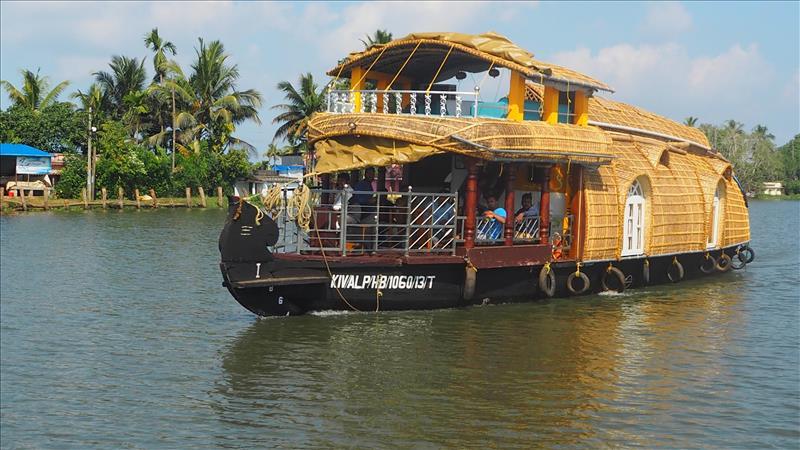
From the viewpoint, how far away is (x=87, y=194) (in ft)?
122

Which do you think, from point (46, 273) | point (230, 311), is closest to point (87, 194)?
point (46, 273)

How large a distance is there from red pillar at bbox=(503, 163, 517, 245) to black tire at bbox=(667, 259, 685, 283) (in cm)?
435

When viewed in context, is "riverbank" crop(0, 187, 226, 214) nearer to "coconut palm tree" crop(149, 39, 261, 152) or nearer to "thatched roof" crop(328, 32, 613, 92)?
"coconut palm tree" crop(149, 39, 261, 152)

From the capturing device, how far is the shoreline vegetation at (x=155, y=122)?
3838 cm

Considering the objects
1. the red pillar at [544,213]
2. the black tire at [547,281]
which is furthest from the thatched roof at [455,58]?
the black tire at [547,281]

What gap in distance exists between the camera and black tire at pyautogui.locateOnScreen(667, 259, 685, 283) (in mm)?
15789

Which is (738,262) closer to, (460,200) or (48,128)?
(460,200)

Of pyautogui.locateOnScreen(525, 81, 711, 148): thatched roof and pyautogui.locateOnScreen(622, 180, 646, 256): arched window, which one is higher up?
pyautogui.locateOnScreen(525, 81, 711, 148): thatched roof

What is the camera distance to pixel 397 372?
9633mm

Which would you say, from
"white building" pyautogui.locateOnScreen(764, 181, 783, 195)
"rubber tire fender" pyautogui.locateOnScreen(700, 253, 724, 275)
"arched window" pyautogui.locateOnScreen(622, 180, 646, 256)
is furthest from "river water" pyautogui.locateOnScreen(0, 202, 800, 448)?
"white building" pyautogui.locateOnScreen(764, 181, 783, 195)

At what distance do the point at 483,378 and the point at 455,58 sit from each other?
19.4ft

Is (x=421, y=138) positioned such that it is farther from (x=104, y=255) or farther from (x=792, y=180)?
(x=792, y=180)

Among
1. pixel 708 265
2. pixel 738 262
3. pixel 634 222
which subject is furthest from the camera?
pixel 738 262

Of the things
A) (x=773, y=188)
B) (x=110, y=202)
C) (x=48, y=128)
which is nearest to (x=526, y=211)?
(x=110, y=202)
